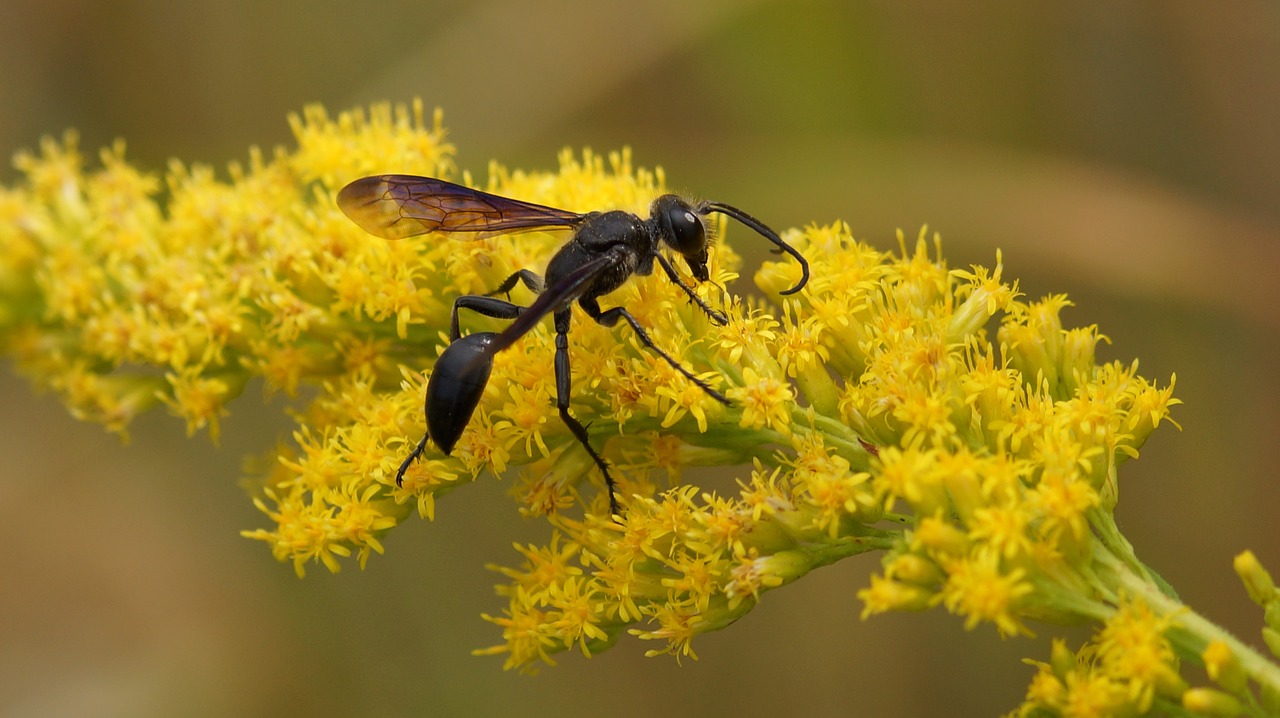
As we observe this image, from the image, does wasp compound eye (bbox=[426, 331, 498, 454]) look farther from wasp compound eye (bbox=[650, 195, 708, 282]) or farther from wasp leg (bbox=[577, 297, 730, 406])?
wasp compound eye (bbox=[650, 195, 708, 282])

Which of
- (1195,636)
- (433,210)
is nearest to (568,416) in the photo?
(433,210)

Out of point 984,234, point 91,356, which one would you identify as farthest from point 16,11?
point 984,234

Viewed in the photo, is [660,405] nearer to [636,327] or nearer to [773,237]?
[636,327]

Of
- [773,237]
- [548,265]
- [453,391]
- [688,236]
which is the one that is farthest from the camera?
[548,265]

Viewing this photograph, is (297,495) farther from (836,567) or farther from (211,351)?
(836,567)

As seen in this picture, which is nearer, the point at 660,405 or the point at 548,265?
the point at 660,405

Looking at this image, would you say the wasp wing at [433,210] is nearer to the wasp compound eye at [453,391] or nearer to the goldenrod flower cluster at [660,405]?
the goldenrod flower cluster at [660,405]
